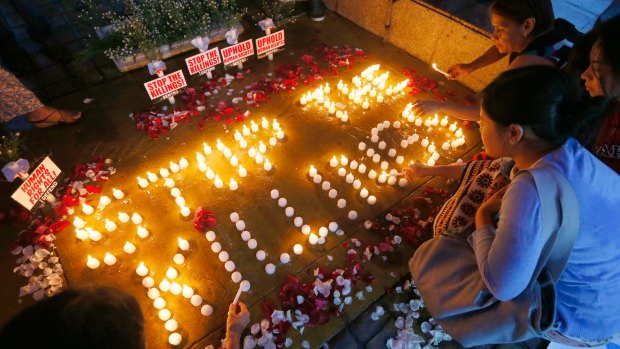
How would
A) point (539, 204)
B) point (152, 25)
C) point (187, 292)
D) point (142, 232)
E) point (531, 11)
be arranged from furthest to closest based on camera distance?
point (152, 25) < point (142, 232) < point (187, 292) < point (531, 11) < point (539, 204)

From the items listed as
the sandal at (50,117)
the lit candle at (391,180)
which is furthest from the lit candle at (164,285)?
the sandal at (50,117)

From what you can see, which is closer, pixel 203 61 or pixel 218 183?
pixel 218 183

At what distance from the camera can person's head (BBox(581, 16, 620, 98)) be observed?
2.09 m

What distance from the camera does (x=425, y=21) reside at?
15.8ft

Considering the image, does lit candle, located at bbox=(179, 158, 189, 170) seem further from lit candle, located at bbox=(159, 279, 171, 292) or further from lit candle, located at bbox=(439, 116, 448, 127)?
lit candle, located at bbox=(439, 116, 448, 127)

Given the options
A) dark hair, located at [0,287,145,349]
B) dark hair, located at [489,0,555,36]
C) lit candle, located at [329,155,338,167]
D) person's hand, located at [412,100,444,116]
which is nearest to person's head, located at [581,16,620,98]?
dark hair, located at [489,0,555,36]

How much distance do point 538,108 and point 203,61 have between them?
3.79m

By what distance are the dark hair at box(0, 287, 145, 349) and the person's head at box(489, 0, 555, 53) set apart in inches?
132

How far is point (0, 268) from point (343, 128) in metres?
3.64

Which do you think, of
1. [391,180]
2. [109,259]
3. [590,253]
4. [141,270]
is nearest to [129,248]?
[109,259]

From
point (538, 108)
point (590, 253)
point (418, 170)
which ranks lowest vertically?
point (418, 170)

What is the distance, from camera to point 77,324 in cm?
A: 119

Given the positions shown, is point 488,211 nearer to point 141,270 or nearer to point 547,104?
point 547,104

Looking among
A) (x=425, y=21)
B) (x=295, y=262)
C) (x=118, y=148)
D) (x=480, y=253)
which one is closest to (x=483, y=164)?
(x=480, y=253)
